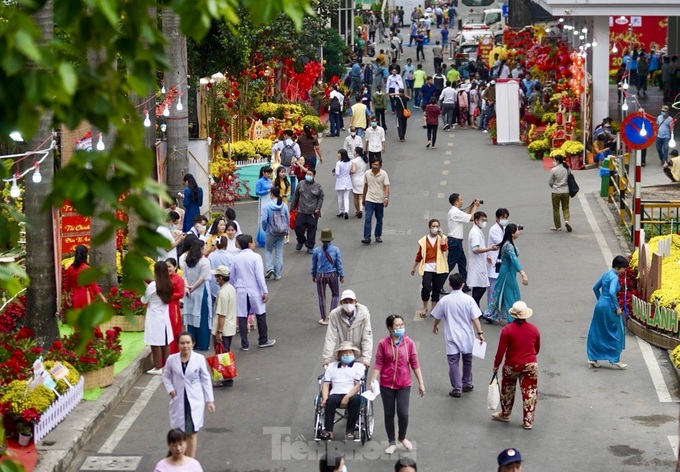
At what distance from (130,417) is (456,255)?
6470 millimetres

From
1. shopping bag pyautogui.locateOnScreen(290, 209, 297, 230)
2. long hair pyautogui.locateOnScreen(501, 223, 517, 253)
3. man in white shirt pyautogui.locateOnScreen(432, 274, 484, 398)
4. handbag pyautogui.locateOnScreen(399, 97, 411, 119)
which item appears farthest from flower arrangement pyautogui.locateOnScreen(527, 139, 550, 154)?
man in white shirt pyautogui.locateOnScreen(432, 274, 484, 398)

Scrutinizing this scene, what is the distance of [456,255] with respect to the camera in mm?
19250

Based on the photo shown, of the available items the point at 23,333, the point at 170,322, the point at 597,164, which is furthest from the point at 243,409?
the point at 597,164

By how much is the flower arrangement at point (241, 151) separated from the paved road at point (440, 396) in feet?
15.3

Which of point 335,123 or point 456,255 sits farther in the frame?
point 335,123

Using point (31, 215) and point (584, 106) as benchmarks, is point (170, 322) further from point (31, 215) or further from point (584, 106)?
point (584, 106)

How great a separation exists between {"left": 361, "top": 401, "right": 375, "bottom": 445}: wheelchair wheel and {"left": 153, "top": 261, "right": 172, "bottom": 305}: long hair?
3009 mm

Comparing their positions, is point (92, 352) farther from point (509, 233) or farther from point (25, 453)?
point (509, 233)

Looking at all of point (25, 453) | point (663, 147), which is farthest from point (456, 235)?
point (663, 147)

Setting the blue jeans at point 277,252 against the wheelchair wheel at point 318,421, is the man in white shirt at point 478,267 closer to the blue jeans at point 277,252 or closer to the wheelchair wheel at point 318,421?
the blue jeans at point 277,252

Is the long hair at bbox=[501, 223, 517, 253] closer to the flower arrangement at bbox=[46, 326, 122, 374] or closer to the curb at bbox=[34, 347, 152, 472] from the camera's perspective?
the curb at bbox=[34, 347, 152, 472]

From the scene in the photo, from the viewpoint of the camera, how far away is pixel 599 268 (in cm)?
2089

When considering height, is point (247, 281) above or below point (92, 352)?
above

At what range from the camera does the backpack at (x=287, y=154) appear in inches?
998
